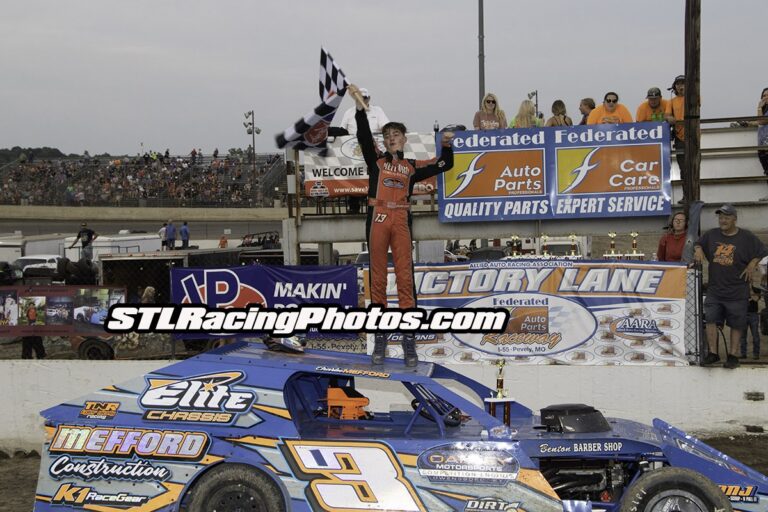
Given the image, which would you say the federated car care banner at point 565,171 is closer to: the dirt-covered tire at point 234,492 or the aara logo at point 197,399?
the aara logo at point 197,399

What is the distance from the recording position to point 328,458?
5.98 m

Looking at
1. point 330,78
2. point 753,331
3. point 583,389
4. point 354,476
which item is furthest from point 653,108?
point 354,476

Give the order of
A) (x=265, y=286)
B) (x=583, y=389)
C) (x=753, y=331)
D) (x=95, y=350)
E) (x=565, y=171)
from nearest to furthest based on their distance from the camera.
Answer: (x=583, y=389), (x=265, y=286), (x=95, y=350), (x=753, y=331), (x=565, y=171)

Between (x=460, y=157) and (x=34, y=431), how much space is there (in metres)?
6.33

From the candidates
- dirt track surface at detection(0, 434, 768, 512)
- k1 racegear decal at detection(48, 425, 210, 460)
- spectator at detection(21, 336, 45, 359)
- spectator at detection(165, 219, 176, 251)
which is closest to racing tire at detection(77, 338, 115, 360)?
spectator at detection(21, 336, 45, 359)

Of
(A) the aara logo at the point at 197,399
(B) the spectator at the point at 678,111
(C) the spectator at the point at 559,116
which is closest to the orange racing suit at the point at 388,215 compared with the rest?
(A) the aara logo at the point at 197,399

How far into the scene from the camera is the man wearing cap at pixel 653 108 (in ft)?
41.6

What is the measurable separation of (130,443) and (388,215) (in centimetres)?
346

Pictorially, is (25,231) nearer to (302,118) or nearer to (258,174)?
(258,174)

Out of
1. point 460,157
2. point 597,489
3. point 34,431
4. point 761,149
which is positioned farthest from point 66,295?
point 761,149

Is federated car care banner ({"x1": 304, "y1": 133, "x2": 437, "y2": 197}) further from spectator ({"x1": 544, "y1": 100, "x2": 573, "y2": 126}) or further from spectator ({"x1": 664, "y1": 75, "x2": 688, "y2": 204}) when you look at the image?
spectator ({"x1": 664, "y1": 75, "x2": 688, "y2": 204})

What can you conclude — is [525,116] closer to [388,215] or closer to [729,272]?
[729,272]

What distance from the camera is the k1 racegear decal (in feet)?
19.9

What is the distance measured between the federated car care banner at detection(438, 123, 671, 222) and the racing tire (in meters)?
4.86
